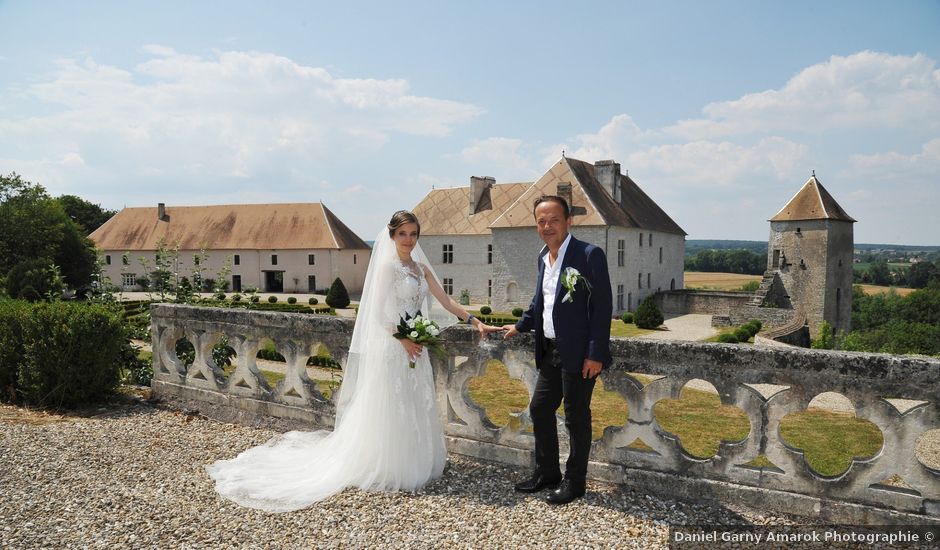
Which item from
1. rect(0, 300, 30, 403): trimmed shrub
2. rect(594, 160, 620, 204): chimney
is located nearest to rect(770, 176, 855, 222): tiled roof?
rect(594, 160, 620, 204): chimney

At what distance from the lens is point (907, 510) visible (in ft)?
10.9

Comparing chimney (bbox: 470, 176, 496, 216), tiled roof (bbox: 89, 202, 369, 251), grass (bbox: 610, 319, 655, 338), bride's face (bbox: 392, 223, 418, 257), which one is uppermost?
chimney (bbox: 470, 176, 496, 216)

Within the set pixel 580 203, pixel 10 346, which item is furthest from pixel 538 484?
pixel 580 203

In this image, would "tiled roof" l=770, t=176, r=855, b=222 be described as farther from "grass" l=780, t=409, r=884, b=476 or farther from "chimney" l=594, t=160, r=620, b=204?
"grass" l=780, t=409, r=884, b=476

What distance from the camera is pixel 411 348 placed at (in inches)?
173

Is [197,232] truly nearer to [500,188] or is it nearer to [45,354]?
[500,188]

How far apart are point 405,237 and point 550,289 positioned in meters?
1.24

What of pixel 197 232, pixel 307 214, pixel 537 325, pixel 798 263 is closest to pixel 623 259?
pixel 798 263

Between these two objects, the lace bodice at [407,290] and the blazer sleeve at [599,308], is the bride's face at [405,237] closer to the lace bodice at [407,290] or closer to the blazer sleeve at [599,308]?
the lace bodice at [407,290]

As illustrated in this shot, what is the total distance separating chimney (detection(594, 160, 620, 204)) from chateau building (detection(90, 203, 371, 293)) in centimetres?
2200

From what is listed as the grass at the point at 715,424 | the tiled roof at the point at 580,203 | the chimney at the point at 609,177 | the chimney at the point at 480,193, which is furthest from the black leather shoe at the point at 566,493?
the chimney at the point at 480,193

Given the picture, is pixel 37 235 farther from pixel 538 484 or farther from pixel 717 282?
pixel 717 282

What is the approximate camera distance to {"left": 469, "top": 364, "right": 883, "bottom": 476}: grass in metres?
8.49

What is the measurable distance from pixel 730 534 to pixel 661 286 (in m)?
38.4
